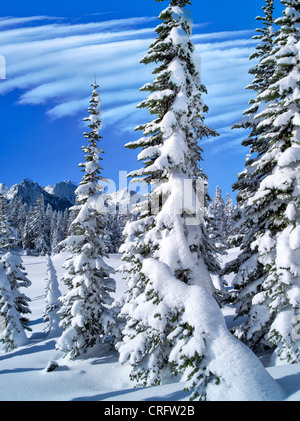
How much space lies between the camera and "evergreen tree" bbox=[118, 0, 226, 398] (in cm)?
945

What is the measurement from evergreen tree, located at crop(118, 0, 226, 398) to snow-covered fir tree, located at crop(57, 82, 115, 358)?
4.46 metres

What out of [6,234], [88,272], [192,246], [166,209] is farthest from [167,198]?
[6,234]

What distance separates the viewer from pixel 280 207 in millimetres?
11633

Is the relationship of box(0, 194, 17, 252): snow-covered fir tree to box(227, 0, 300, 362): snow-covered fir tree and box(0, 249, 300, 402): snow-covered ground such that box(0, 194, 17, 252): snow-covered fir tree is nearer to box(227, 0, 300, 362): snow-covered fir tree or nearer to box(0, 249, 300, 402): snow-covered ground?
box(0, 249, 300, 402): snow-covered ground

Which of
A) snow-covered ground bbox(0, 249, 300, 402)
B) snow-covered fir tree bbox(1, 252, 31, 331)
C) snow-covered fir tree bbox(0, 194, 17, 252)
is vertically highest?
snow-covered fir tree bbox(0, 194, 17, 252)

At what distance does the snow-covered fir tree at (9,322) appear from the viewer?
21500 millimetres

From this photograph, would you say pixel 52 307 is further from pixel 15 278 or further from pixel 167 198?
pixel 167 198

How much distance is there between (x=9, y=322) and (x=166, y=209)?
18.6m

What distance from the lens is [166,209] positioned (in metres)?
10.2

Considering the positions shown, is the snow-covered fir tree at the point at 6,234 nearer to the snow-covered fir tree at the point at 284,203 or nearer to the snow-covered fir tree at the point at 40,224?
the snow-covered fir tree at the point at 284,203

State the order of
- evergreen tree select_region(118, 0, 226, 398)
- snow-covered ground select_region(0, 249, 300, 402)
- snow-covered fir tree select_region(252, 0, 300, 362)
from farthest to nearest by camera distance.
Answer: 1. snow-covered fir tree select_region(252, 0, 300, 362)
2. evergreen tree select_region(118, 0, 226, 398)
3. snow-covered ground select_region(0, 249, 300, 402)

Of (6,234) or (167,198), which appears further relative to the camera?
(6,234)

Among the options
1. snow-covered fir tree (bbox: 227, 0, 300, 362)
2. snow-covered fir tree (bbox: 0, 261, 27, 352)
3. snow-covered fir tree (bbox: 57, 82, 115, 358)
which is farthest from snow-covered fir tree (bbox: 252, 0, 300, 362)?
snow-covered fir tree (bbox: 0, 261, 27, 352)

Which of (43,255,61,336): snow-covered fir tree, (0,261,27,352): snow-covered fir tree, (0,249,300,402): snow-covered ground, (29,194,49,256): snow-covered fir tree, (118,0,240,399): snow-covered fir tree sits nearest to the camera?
(0,249,300,402): snow-covered ground
